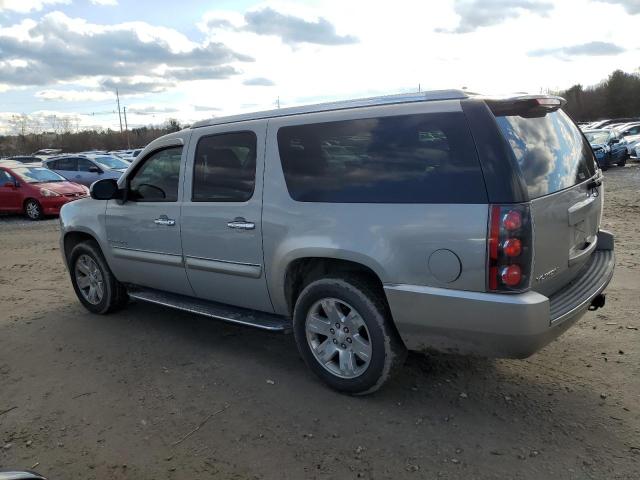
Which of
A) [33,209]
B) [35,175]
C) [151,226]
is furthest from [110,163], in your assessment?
[151,226]

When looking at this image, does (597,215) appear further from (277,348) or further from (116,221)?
(116,221)

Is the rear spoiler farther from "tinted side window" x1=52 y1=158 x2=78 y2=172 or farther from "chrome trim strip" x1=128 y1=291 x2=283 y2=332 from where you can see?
"tinted side window" x1=52 y1=158 x2=78 y2=172

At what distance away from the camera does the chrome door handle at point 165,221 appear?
186 inches

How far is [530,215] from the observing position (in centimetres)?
302

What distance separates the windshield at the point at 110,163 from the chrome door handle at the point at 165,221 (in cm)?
1425

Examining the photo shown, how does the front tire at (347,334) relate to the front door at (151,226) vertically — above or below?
below

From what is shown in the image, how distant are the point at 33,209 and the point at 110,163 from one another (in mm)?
4318

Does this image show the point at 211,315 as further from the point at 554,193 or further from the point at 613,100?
the point at 613,100

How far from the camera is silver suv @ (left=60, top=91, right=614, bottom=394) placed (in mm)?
3064

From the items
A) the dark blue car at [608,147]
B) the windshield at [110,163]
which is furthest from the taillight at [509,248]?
the dark blue car at [608,147]

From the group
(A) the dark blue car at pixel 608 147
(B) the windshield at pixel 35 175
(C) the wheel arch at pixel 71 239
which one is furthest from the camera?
(A) the dark blue car at pixel 608 147

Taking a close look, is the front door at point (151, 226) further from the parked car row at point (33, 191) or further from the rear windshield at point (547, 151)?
the parked car row at point (33, 191)

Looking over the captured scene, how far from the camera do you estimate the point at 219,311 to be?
14.7 feet

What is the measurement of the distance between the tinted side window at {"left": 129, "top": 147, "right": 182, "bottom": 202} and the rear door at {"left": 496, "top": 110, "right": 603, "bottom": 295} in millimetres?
2793
